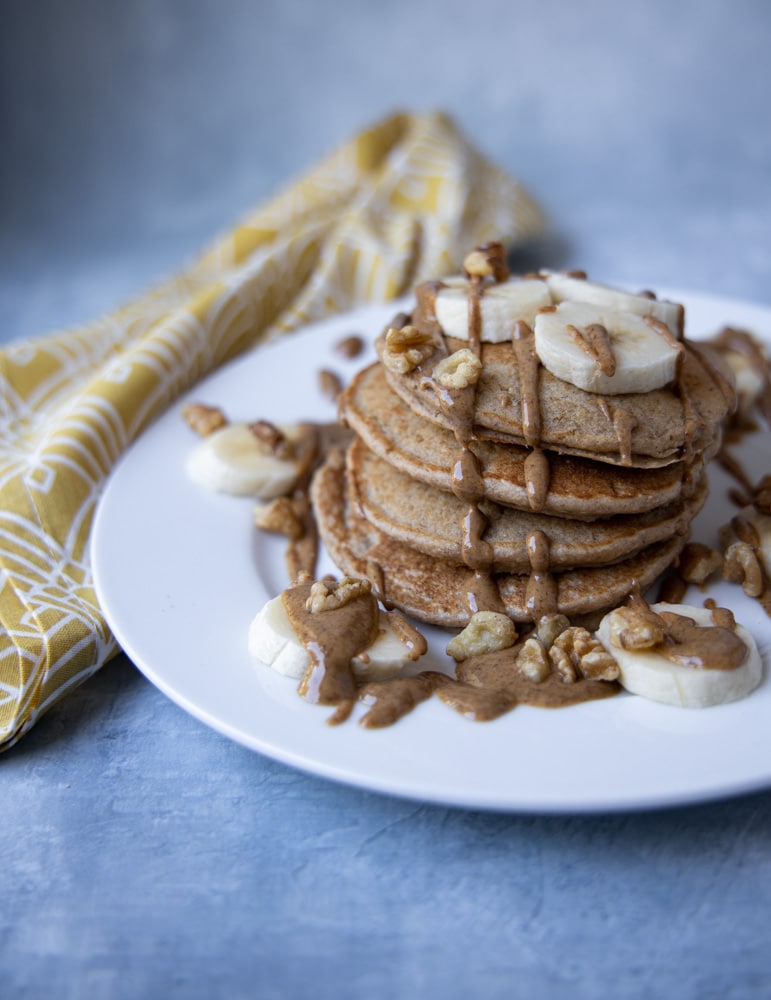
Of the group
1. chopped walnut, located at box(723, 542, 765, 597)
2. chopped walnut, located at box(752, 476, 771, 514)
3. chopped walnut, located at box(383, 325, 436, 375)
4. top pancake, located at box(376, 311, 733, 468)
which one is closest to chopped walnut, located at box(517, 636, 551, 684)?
top pancake, located at box(376, 311, 733, 468)

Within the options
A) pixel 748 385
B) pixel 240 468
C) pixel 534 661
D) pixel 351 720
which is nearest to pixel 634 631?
pixel 534 661

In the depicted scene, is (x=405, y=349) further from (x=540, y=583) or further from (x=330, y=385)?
(x=330, y=385)

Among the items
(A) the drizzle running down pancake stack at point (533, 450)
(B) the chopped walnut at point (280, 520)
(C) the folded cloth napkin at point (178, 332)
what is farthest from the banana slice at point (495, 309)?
(C) the folded cloth napkin at point (178, 332)

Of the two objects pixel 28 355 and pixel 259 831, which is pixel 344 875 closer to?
pixel 259 831

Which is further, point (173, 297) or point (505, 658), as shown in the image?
point (173, 297)

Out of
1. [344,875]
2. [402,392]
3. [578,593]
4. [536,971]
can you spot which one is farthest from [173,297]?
[536,971]

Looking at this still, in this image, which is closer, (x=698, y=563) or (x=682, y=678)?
(x=682, y=678)
